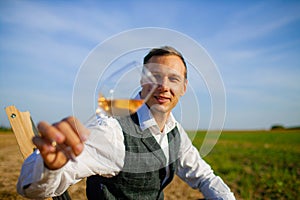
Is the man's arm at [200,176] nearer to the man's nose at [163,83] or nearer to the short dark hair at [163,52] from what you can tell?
the man's nose at [163,83]

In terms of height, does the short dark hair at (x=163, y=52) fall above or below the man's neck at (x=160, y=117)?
above

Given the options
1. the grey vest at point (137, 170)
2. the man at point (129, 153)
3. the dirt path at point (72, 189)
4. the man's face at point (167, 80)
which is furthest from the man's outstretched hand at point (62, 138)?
the dirt path at point (72, 189)

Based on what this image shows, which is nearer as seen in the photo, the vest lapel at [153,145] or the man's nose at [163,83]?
the man's nose at [163,83]

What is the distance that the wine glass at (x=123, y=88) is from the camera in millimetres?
1160

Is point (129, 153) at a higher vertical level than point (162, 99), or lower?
lower

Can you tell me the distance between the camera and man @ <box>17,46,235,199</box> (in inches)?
37.4

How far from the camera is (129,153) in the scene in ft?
5.62

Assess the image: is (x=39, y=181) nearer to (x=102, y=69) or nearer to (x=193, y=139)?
(x=102, y=69)

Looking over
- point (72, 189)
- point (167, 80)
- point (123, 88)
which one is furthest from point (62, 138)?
point (72, 189)

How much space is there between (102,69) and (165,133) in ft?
3.67

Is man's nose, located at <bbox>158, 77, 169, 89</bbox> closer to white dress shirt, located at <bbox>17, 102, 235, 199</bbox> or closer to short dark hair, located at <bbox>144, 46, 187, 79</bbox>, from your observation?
short dark hair, located at <bbox>144, 46, 187, 79</bbox>

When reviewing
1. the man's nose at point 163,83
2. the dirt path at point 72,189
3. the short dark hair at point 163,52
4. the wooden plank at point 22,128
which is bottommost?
the dirt path at point 72,189

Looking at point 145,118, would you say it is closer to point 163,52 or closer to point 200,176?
point 163,52

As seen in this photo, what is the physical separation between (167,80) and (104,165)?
627 mm
